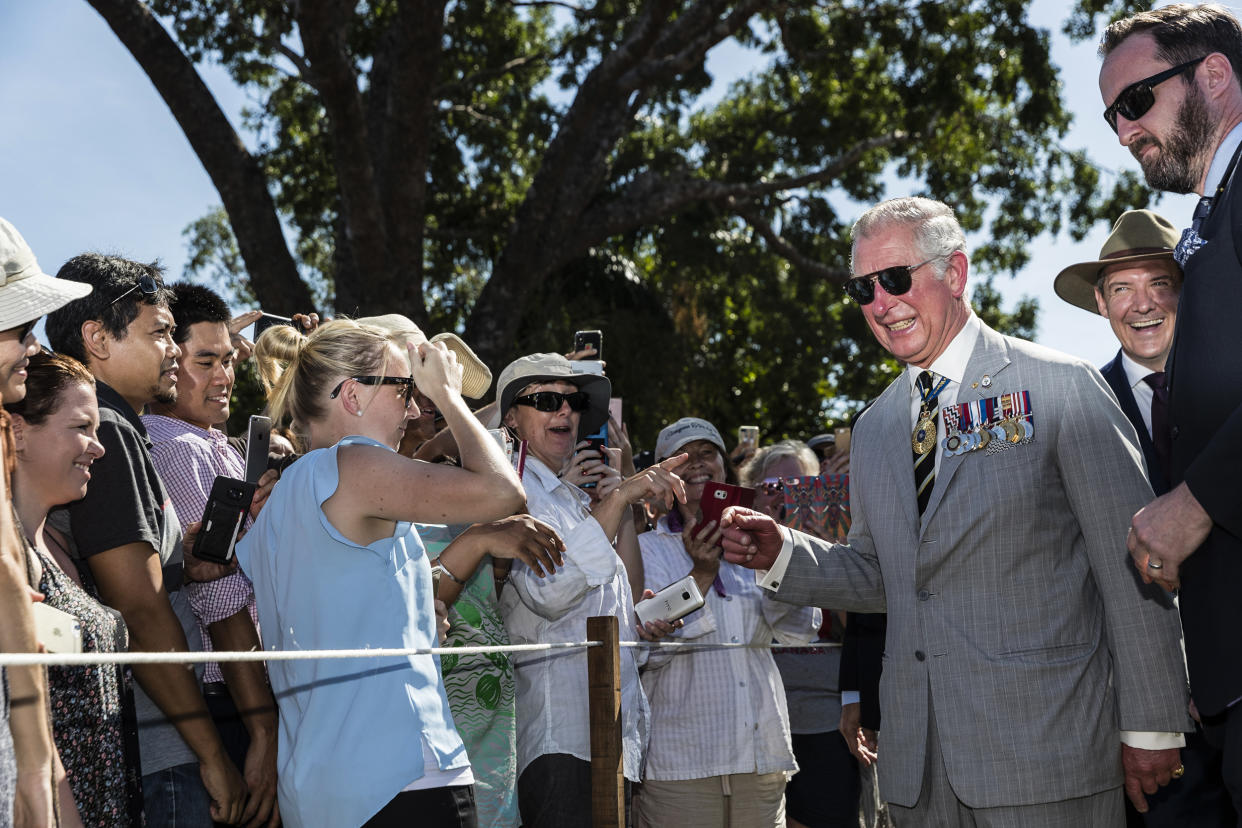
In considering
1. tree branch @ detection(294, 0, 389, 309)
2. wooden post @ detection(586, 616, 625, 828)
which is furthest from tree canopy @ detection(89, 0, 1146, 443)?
wooden post @ detection(586, 616, 625, 828)

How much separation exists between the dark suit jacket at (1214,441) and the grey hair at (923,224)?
996 millimetres

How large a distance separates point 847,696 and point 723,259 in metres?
11.8

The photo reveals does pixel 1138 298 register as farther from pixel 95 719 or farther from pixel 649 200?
pixel 649 200

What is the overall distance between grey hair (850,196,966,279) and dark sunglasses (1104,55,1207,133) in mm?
755

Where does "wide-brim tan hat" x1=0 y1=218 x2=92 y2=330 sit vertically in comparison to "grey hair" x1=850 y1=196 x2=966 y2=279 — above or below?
below

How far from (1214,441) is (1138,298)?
224cm

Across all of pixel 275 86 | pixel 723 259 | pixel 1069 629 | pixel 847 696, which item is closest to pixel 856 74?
pixel 723 259

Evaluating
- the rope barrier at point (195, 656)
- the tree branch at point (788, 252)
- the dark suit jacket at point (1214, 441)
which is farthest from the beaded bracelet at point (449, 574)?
the tree branch at point (788, 252)

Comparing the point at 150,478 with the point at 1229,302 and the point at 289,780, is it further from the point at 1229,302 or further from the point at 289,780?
the point at 1229,302

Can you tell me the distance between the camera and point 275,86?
14648mm

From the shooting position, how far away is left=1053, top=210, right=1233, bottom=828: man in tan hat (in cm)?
395

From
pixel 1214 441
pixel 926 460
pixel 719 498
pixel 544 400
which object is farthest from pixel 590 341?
pixel 1214 441

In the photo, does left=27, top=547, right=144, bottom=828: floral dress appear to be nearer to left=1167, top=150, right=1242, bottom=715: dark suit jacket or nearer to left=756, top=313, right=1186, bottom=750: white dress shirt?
left=756, top=313, right=1186, bottom=750: white dress shirt

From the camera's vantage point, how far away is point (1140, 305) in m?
4.39
